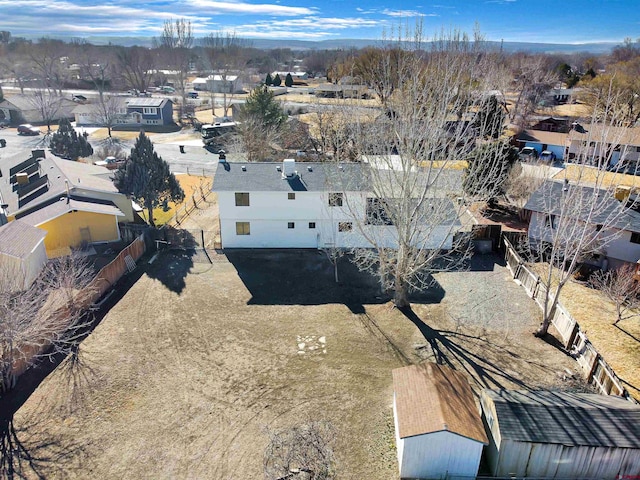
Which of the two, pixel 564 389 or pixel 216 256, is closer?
pixel 564 389

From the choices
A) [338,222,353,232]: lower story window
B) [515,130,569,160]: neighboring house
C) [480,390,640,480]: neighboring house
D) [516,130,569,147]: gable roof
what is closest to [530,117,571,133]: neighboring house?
A: [516,130,569,147]: gable roof

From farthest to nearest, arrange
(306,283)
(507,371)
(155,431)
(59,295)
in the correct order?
(306,283), (59,295), (507,371), (155,431)

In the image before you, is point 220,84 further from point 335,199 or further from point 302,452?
point 302,452

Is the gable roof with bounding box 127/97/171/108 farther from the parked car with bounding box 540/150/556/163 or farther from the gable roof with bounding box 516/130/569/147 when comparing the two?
the parked car with bounding box 540/150/556/163

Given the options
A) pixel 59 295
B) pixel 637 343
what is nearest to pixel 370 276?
pixel 637 343

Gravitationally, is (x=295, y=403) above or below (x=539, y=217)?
below

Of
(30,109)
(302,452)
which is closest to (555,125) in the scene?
(302,452)

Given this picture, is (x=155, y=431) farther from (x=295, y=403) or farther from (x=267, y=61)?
(x=267, y=61)
